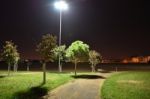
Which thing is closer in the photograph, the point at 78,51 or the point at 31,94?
the point at 31,94

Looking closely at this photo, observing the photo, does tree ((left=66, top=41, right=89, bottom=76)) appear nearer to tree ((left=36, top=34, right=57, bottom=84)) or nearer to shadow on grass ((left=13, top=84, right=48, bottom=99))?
tree ((left=36, top=34, right=57, bottom=84))

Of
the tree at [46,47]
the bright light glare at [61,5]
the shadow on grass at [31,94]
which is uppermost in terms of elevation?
the bright light glare at [61,5]

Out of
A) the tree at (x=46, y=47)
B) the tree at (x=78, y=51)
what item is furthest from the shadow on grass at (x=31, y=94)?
the tree at (x=78, y=51)

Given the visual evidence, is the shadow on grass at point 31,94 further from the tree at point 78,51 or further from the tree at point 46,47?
the tree at point 78,51

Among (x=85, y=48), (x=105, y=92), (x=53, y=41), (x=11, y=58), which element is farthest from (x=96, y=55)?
(x=105, y=92)

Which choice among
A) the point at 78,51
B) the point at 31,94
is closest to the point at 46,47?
the point at 31,94

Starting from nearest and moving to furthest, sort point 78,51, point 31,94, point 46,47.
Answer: point 31,94
point 46,47
point 78,51

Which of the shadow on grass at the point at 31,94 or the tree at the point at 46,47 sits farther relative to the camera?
the tree at the point at 46,47

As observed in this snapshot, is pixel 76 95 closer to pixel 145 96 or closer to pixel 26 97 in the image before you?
pixel 26 97

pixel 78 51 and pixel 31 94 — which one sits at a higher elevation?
pixel 78 51

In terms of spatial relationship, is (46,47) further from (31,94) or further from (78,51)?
(78,51)

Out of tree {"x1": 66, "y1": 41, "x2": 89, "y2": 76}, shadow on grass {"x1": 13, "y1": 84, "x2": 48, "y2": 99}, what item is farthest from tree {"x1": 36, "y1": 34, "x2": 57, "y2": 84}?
tree {"x1": 66, "y1": 41, "x2": 89, "y2": 76}

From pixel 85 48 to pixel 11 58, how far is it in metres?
10.2

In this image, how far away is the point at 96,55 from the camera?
49.8 meters
